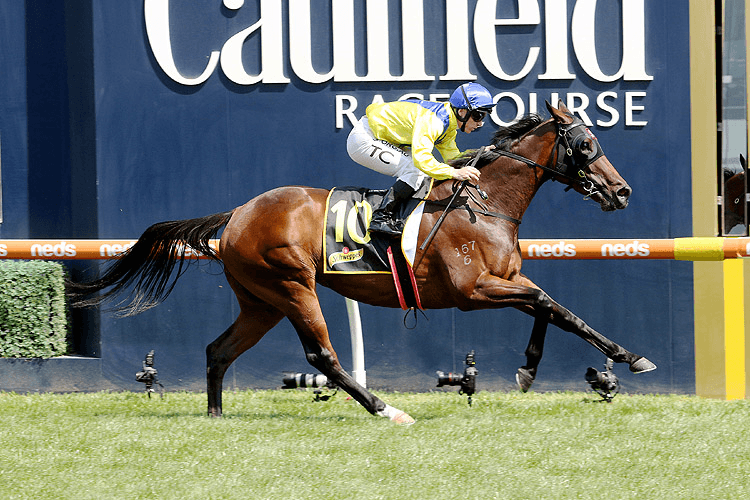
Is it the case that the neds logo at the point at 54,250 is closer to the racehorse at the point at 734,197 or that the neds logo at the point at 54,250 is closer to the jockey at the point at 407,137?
the jockey at the point at 407,137

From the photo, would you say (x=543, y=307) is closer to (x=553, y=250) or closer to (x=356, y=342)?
(x=553, y=250)

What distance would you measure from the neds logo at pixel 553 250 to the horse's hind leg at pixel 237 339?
1891mm

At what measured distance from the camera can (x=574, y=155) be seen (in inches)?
223

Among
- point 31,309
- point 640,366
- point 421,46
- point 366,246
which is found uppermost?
point 421,46

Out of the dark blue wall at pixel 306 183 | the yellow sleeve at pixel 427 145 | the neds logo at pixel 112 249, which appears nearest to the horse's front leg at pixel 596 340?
the yellow sleeve at pixel 427 145

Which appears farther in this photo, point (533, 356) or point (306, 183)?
point (306, 183)

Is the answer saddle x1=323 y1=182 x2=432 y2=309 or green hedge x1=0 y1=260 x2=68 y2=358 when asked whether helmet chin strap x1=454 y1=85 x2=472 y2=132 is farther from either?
green hedge x1=0 y1=260 x2=68 y2=358

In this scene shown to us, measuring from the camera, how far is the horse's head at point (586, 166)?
563 centimetres

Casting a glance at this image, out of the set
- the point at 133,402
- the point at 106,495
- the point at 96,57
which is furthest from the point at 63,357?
the point at 106,495

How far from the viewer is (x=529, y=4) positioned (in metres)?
7.09

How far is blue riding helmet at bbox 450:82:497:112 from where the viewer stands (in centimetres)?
567

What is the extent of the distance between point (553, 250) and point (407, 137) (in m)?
1.51

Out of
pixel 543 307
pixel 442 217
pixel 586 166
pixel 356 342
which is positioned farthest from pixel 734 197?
pixel 356 342

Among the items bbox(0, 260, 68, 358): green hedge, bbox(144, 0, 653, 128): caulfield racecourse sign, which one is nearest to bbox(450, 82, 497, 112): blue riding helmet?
bbox(144, 0, 653, 128): caulfield racecourse sign
